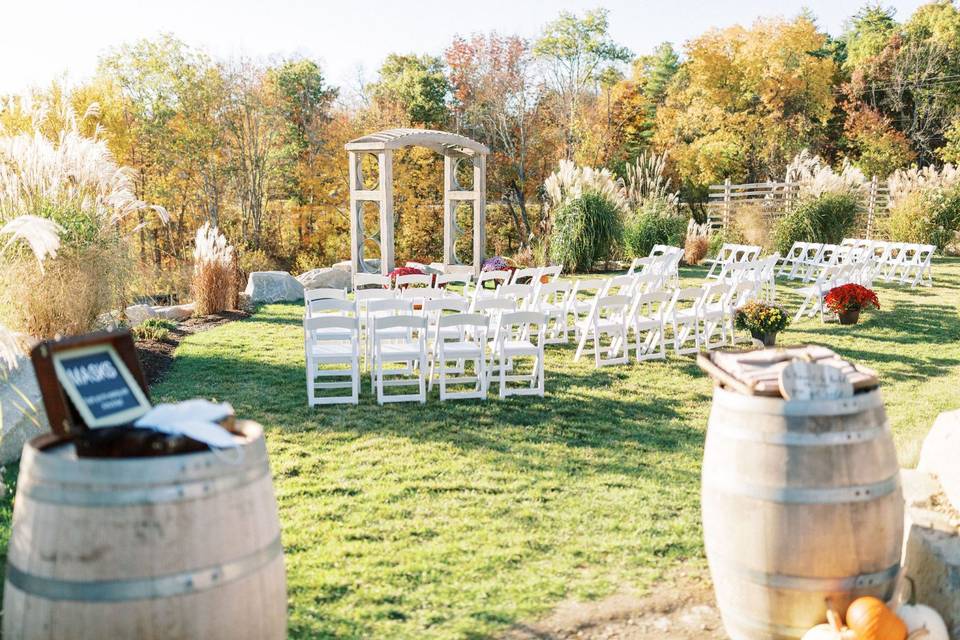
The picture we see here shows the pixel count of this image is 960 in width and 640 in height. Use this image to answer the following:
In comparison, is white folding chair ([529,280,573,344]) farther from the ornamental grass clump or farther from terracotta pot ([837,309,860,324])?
the ornamental grass clump

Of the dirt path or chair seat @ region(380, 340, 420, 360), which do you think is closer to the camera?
the dirt path

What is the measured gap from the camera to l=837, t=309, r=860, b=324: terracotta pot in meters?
9.59

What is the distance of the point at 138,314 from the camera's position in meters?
9.89

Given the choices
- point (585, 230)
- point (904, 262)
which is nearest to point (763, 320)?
point (904, 262)

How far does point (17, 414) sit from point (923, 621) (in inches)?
182

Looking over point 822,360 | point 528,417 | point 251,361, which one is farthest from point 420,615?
point 251,361

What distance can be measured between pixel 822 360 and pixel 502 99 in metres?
23.8

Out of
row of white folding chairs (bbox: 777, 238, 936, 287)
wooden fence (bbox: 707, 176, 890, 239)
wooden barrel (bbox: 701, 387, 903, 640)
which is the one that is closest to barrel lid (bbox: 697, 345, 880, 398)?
wooden barrel (bbox: 701, 387, 903, 640)

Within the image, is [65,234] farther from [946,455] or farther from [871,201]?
[871,201]

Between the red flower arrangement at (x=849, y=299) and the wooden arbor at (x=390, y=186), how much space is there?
5.86 m

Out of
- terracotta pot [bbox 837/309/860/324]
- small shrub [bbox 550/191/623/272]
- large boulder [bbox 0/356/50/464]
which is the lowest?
large boulder [bbox 0/356/50/464]

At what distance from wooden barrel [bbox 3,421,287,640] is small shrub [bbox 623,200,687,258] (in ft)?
48.3

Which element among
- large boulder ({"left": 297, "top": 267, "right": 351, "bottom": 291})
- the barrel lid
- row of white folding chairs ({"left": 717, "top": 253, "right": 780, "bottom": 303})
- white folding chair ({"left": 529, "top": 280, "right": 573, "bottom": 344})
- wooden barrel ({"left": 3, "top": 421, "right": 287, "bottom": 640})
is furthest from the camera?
large boulder ({"left": 297, "top": 267, "right": 351, "bottom": 291})

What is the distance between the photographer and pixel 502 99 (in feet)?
83.4
